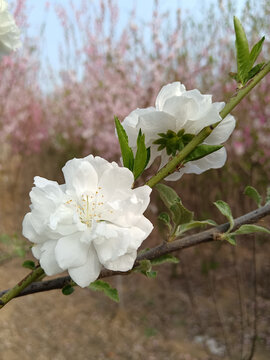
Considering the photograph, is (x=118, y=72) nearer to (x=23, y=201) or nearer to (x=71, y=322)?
(x=71, y=322)

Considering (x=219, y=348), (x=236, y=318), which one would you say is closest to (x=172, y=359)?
(x=219, y=348)

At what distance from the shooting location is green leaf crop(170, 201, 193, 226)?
1.64 feet

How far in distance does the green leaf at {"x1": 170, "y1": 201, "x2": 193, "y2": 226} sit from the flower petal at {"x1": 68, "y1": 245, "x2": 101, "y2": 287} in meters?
0.12

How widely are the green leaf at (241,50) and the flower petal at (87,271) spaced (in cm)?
27

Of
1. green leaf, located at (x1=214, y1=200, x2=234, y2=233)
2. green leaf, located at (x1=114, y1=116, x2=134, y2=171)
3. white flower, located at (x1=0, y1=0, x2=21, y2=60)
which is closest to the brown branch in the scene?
green leaf, located at (x1=214, y1=200, x2=234, y2=233)

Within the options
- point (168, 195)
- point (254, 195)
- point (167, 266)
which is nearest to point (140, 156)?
point (168, 195)

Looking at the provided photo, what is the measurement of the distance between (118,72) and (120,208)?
376 cm

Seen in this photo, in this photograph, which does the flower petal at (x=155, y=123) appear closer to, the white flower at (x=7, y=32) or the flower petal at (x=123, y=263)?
the flower petal at (x=123, y=263)

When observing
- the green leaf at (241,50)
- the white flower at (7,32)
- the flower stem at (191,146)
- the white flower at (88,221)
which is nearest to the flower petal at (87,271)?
the white flower at (88,221)

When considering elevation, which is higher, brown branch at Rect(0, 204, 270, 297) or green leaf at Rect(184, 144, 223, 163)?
green leaf at Rect(184, 144, 223, 163)

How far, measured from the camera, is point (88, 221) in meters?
0.47

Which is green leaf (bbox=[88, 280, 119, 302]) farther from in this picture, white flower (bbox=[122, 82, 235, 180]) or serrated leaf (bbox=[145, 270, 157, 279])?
white flower (bbox=[122, 82, 235, 180])

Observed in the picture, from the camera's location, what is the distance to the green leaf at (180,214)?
0.50 metres

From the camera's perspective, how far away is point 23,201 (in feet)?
20.2
